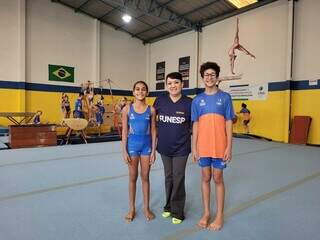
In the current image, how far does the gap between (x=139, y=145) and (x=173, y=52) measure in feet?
41.5

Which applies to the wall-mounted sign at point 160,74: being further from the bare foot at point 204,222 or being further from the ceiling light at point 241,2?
the bare foot at point 204,222

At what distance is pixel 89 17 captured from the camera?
45.0 ft

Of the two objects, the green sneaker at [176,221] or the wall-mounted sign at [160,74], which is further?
the wall-mounted sign at [160,74]

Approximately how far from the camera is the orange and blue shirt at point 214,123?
232cm

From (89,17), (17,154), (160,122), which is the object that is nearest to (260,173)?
(160,122)

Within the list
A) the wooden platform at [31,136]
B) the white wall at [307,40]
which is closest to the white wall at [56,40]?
the wooden platform at [31,136]

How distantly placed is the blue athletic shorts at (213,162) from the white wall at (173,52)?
36.3ft

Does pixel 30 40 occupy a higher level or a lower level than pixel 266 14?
lower

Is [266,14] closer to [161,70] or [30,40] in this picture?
[161,70]

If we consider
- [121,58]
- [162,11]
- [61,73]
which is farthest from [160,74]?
[61,73]

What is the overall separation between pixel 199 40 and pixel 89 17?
6033 millimetres

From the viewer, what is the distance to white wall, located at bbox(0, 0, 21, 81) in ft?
36.5

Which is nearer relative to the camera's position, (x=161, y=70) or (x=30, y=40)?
(x=30, y=40)

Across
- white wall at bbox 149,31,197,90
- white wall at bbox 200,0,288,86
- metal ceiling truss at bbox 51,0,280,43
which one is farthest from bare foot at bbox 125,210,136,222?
white wall at bbox 149,31,197,90
